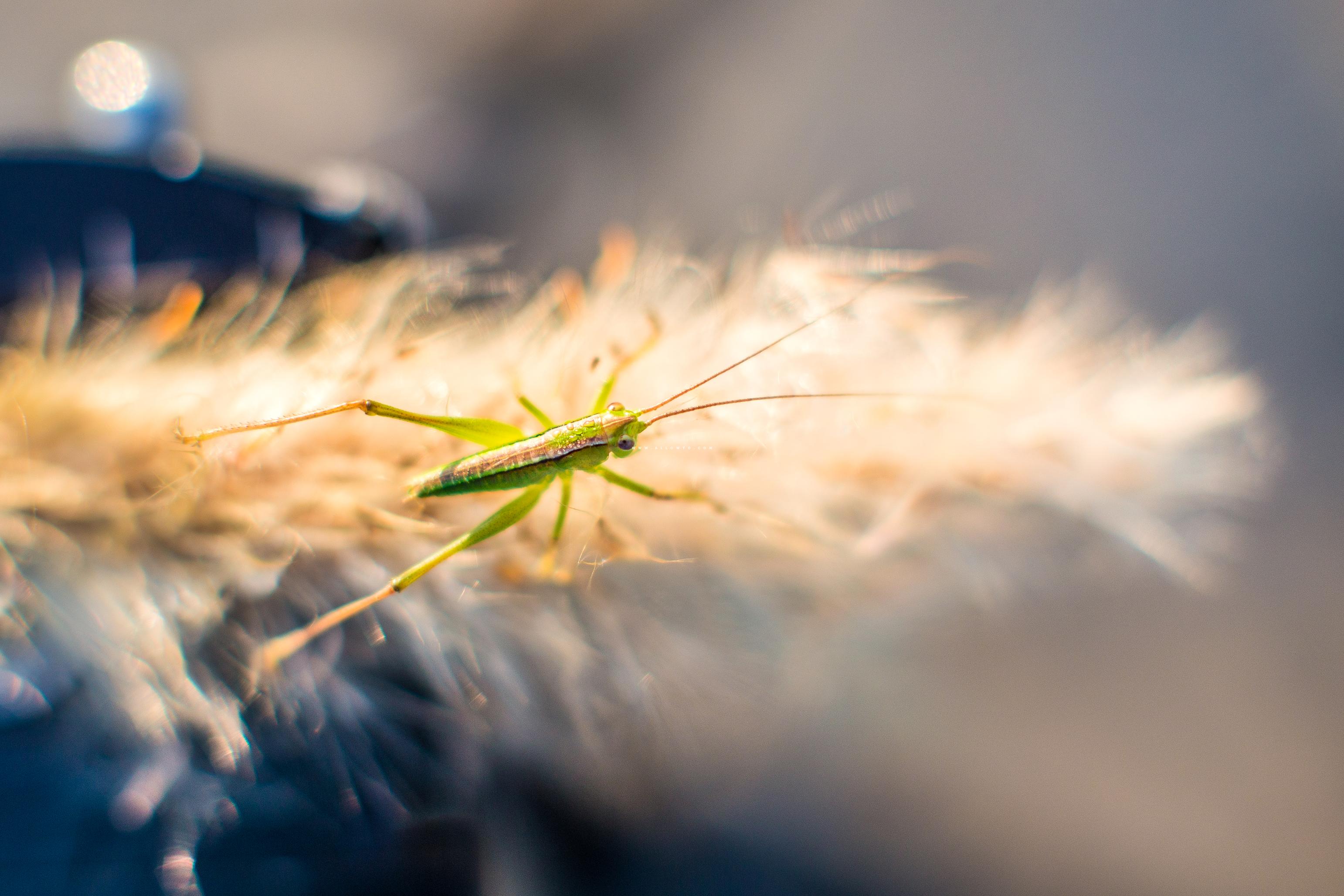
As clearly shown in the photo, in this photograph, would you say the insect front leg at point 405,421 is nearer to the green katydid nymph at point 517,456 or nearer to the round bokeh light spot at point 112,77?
the green katydid nymph at point 517,456

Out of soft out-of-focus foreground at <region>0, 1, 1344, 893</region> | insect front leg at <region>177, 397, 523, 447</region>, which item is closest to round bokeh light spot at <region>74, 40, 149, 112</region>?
soft out-of-focus foreground at <region>0, 1, 1344, 893</region>

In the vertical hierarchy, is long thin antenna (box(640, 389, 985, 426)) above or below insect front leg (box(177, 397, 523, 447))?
above

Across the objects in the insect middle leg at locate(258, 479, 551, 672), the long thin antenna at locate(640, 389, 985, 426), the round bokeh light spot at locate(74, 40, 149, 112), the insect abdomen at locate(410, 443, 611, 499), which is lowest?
the insect middle leg at locate(258, 479, 551, 672)

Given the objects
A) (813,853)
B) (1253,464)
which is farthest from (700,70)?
(813,853)

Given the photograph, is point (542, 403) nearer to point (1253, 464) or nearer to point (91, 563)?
point (91, 563)

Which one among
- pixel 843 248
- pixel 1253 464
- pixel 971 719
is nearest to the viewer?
pixel 843 248

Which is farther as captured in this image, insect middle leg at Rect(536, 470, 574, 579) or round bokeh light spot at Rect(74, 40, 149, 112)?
round bokeh light spot at Rect(74, 40, 149, 112)

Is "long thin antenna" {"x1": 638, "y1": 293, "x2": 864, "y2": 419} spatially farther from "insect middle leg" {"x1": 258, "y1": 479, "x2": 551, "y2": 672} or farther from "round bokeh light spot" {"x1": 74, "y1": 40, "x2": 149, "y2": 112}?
"round bokeh light spot" {"x1": 74, "y1": 40, "x2": 149, "y2": 112}
